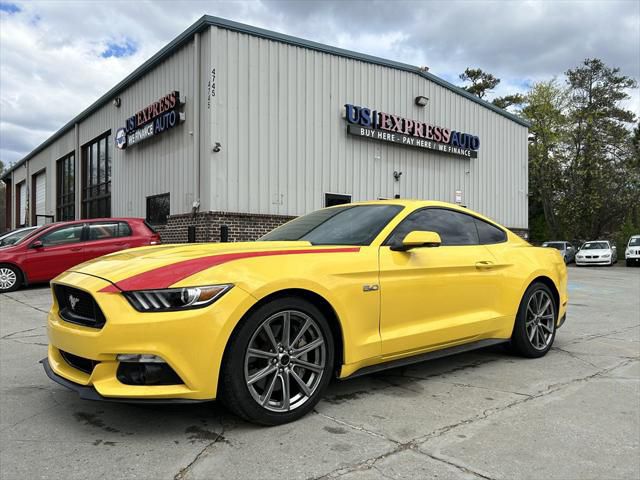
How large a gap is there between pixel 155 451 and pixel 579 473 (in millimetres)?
2209

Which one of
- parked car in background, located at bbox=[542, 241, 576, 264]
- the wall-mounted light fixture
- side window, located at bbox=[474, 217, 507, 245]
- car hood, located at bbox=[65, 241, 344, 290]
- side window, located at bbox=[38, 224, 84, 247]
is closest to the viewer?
car hood, located at bbox=[65, 241, 344, 290]

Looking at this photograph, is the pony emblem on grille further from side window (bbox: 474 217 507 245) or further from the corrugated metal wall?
the corrugated metal wall

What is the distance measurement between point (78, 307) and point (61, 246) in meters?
8.47

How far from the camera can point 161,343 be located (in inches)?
108

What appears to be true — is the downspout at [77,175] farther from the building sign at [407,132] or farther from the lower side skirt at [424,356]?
the lower side skirt at [424,356]

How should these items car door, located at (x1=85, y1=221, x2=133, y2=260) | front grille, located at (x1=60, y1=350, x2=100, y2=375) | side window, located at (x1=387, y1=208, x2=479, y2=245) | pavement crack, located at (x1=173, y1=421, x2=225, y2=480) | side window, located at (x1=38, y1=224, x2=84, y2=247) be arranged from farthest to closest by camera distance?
car door, located at (x1=85, y1=221, x2=133, y2=260) → side window, located at (x1=38, y1=224, x2=84, y2=247) → side window, located at (x1=387, y1=208, x2=479, y2=245) → front grille, located at (x1=60, y1=350, x2=100, y2=375) → pavement crack, located at (x1=173, y1=421, x2=225, y2=480)

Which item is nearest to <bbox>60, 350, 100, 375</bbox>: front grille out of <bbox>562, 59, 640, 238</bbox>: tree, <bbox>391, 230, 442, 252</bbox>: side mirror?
<bbox>391, 230, 442, 252</bbox>: side mirror

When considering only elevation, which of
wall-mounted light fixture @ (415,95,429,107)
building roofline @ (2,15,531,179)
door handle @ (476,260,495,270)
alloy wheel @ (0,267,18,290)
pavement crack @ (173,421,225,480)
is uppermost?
building roofline @ (2,15,531,179)

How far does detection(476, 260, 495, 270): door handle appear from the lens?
4.36 meters

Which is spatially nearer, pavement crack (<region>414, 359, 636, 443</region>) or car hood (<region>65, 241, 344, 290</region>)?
car hood (<region>65, 241, 344, 290</region>)

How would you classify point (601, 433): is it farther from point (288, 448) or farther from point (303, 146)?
point (303, 146)

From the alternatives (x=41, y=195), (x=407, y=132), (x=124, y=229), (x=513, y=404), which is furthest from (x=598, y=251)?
(x=41, y=195)

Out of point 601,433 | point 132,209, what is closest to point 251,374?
point 601,433

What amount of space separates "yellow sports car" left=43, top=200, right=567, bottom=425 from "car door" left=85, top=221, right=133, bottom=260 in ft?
25.5
